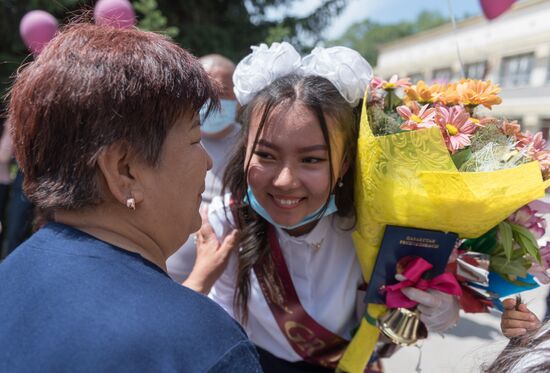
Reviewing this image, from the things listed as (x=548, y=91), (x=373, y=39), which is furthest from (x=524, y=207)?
(x=373, y=39)

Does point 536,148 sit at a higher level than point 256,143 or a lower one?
lower

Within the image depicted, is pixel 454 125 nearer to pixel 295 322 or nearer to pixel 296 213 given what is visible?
pixel 296 213

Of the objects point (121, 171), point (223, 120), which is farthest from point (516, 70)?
point (121, 171)

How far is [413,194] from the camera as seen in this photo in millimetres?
1218

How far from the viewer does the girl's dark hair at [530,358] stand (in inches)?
28.9

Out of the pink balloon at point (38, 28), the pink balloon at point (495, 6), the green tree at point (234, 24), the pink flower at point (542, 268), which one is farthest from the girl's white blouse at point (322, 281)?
the green tree at point (234, 24)

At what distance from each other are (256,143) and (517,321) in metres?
0.93

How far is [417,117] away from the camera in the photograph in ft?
4.22

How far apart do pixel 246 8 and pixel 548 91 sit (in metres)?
14.3

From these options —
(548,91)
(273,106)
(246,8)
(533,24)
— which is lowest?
(548,91)

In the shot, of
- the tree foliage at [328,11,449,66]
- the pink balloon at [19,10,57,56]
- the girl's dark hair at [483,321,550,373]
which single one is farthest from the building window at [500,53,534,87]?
the tree foliage at [328,11,449,66]

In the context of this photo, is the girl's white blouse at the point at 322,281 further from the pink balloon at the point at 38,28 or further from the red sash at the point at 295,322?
the pink balloon at the point at 38,28

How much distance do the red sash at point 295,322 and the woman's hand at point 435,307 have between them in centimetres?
30

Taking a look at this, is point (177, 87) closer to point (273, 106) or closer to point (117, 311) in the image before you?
point (117, 311)
